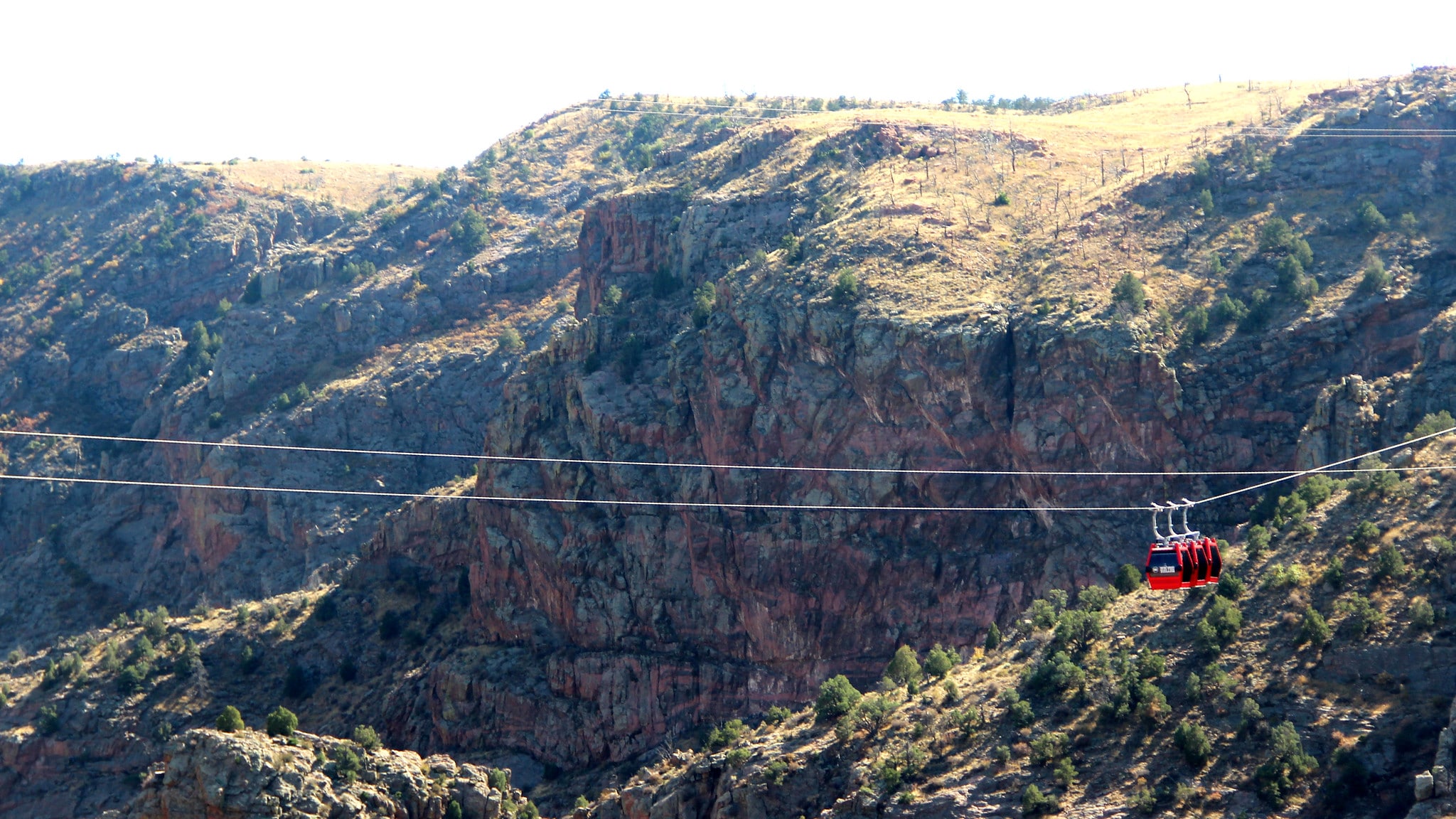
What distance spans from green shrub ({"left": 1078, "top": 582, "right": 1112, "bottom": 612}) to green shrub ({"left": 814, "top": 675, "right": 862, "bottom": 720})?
11930mm

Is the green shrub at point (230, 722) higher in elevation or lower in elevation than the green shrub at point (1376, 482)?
lower

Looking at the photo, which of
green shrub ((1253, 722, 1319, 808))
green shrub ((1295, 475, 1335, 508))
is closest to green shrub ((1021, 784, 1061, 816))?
green shrub ((1253, 722, 1319, 808))

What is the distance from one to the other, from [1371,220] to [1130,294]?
51.5 feet

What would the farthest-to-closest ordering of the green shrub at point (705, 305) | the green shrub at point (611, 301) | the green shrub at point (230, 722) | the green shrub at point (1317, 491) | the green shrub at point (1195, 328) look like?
the green shrub at point (611, 301) < the green shrub at point (705, 305) < the green shrub at point (1195, 328) < the green shrub at point (230, 722) < the green shrub at point (1317, 491)

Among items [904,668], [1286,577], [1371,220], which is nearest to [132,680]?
[904,668]

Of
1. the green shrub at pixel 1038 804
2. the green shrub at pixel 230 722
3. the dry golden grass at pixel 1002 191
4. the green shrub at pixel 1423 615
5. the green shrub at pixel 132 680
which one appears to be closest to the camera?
the green shrub at pixel 1423 615

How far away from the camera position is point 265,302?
16200cm

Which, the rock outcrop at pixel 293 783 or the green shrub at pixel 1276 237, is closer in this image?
the rock outcrop at pixel 293 783

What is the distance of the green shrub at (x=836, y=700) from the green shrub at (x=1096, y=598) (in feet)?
39.1

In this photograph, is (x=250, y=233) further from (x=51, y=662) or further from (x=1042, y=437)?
(x=1042, y=437)

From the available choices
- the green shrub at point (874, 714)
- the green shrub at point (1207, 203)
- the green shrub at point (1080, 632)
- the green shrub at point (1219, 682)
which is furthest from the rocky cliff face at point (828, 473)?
the green shrub at point (1219, 682)

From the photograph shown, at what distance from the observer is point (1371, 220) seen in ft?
344

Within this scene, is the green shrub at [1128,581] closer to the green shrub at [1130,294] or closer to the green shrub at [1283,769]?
the green shrub at [1283,769]

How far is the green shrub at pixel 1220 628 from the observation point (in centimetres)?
7581
